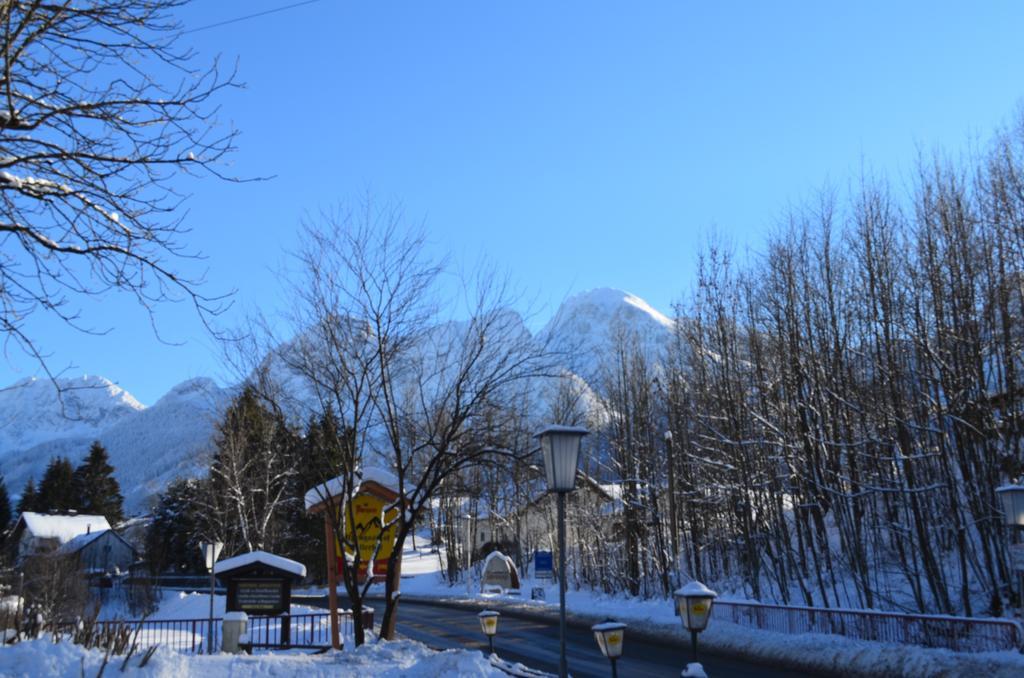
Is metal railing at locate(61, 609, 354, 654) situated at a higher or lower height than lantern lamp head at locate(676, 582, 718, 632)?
lower

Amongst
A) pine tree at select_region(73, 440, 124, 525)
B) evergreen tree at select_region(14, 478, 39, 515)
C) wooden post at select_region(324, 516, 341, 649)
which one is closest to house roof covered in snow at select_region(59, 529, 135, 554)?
pine tree at select_region(73, 440, 124, 525)

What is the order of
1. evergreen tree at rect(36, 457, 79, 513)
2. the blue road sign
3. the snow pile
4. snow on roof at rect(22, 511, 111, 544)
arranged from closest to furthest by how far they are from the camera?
the snow pile → the blue road sign → snow on roof at rect(22, 511, 111, 544) → evergreen tree at rect(36, 457, 79, 513)

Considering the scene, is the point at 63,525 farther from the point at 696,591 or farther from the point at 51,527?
the point at 696,591

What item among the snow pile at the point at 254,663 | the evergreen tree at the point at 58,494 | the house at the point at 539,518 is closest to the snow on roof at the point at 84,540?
the evergreen tree at the point at 58,494

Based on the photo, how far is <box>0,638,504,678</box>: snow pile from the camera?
855 cm

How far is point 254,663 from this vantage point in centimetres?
1099

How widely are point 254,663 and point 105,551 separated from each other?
58.5 m

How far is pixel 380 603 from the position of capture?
126 feet

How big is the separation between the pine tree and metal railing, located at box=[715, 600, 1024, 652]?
65976 millimetres

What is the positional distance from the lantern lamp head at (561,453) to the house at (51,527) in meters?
53.4

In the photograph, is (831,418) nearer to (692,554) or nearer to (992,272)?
(992,272)

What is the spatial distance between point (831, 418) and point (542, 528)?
117 feet

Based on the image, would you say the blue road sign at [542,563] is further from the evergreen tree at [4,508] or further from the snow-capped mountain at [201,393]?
the evergreen tree at [4,508]

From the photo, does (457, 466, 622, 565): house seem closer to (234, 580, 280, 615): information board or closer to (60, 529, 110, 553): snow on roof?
(234, 580, 280, 615): information board
